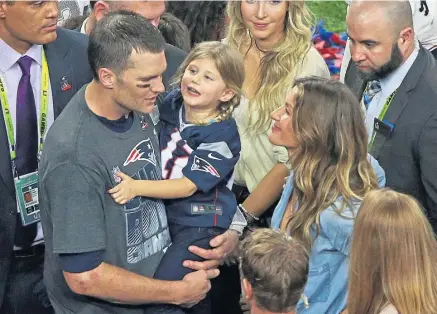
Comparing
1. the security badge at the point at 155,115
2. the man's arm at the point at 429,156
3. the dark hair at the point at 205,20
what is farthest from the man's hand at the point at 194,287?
the dark hair at the point at 205,20

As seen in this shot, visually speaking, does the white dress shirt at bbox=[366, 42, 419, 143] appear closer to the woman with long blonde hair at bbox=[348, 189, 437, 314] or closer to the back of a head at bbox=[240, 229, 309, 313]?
the woman with long blonde hair at bbox=[348, 189, 437, 314]

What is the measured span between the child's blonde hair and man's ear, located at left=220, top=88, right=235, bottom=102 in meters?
0.02

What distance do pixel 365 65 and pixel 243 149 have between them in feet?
2.68

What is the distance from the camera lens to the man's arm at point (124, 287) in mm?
→ 3453

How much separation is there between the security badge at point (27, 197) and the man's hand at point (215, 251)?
0.77 meters

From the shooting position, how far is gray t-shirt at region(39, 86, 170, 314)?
3.36m

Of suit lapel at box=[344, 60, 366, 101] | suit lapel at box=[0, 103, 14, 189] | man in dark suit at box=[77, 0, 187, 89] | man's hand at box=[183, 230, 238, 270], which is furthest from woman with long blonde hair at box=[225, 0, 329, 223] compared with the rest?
suit lapel at box=[0, 103, 14, 189]

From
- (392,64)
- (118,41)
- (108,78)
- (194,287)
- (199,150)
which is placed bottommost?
(194,287)

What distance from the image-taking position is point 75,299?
3656mm

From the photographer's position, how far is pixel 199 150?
12.9 feet

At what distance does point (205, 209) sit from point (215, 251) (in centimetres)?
20

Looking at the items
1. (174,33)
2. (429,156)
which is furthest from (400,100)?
(174,33)

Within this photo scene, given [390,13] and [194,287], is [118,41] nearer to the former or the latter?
[194,287]

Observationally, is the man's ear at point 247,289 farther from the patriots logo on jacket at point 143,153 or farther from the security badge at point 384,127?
the security badge at point 384,127
